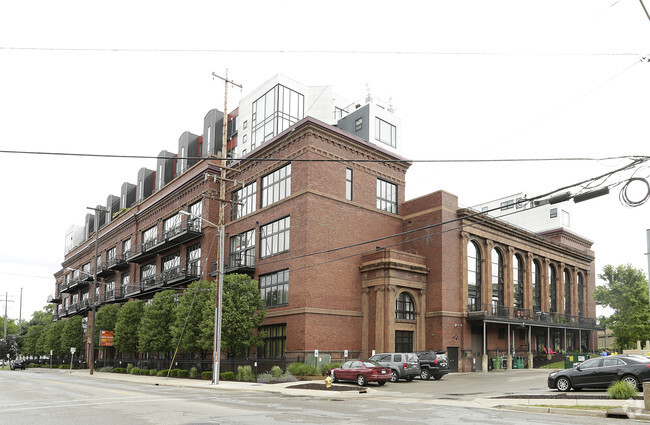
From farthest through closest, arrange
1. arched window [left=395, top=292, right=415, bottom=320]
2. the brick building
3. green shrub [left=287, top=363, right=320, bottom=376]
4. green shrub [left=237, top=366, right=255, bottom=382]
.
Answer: arched window [left=395, top=292, right=415, bottom=320] → the brick building → green shrub [left=237, top=366, right=255, bottom=382] → green shrub [left=287, top=363, right=320, bottom=376]

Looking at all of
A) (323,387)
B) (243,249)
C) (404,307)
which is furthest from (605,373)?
(243,249)

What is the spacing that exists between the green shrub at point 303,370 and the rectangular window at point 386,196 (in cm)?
1432

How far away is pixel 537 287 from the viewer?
2044 inches

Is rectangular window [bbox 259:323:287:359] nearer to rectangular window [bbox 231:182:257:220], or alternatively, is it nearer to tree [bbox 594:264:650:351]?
rectangular window [bbox 231:182:257:220]

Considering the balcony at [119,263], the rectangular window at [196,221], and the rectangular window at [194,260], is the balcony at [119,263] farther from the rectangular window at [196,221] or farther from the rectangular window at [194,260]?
the rectangular window at [196,221]

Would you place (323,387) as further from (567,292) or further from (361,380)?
(567,292)

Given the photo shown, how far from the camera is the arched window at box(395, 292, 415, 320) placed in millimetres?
38156

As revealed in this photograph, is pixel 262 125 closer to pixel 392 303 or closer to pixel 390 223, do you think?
pixel 390 223

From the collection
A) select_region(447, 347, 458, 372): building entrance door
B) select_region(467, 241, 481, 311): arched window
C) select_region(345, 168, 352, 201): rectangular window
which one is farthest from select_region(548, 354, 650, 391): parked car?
select_region(345, 168, 352, 201): rectangular window

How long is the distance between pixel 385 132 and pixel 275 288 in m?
17.3

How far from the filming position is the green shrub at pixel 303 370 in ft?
105

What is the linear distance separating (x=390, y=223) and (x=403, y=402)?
78.9 ft

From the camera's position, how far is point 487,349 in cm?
4241

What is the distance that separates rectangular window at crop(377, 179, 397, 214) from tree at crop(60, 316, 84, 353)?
4505cm
